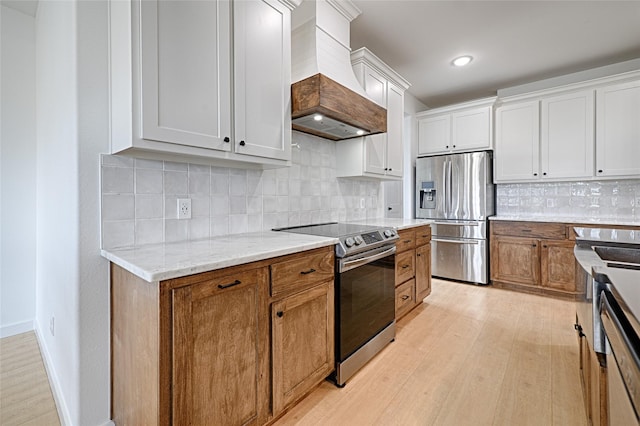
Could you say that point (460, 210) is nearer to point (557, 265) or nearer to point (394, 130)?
point (557, 265)

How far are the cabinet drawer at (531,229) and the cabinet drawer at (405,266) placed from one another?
167cm

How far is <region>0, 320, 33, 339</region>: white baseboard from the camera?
2434 millimetres

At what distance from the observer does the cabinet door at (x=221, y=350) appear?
1.09 metres

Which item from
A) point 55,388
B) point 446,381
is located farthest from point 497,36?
point 55,388

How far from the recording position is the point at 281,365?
1477 millimetres

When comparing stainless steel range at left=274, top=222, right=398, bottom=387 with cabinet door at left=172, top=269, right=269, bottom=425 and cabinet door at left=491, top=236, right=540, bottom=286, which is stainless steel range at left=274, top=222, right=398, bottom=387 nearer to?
cabinet door at left=172, top=269, right=269, bottom=425

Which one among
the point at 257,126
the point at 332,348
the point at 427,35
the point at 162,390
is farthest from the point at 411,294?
the point at 427,35

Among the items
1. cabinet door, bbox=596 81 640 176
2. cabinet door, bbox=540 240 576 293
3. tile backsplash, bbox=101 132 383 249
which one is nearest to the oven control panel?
tile backsplash, bbox=101 132 383 249

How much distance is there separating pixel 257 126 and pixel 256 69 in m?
0.33

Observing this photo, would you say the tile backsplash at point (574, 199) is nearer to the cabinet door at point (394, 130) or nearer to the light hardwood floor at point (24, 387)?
the cabinet door at point (394, 130)

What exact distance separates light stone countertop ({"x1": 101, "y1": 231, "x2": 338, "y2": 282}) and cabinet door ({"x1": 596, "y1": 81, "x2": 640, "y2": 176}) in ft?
12.0

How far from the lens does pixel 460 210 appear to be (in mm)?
4016

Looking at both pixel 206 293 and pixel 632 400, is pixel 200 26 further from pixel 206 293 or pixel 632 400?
pixel 632 400

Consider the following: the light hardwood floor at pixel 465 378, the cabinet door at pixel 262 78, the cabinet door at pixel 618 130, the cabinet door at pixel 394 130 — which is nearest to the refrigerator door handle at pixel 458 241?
the light hardwood floor at pixel 465 378
